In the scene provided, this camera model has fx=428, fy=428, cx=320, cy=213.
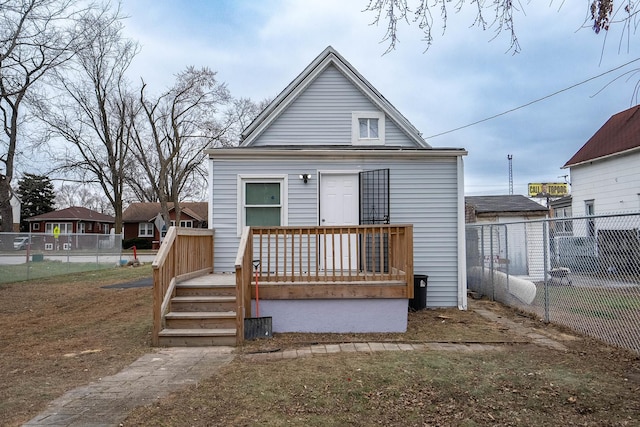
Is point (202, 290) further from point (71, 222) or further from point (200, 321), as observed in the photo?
point (71, 222)

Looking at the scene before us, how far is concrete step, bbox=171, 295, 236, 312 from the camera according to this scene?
629 cm

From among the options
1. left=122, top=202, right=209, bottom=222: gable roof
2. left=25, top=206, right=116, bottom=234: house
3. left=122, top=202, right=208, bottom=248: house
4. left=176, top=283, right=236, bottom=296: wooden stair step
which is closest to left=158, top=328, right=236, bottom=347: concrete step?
left=176, top=283, right=236, bottom=296: wooden stair step

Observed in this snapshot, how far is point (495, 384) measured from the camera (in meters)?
4.05

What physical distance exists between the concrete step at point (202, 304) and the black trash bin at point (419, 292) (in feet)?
11.4

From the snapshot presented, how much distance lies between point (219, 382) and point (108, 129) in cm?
3010

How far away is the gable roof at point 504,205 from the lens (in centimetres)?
2159

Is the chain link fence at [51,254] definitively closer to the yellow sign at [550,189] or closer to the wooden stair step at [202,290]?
the wooden stair step at [202,290]

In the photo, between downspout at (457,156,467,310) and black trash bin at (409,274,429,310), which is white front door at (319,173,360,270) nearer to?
black trash bin at (409,274,429,310)

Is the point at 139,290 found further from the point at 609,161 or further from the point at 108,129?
the point at 108,129

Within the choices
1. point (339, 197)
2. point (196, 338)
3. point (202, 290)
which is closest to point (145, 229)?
point (339, 197)

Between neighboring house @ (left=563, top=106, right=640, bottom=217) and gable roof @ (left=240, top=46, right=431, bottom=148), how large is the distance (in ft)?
27.9

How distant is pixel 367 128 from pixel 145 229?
37929mm

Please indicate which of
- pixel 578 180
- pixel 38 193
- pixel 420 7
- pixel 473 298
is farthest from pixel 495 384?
pixel 38 193

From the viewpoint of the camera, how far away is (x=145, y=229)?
43125 millimetres
